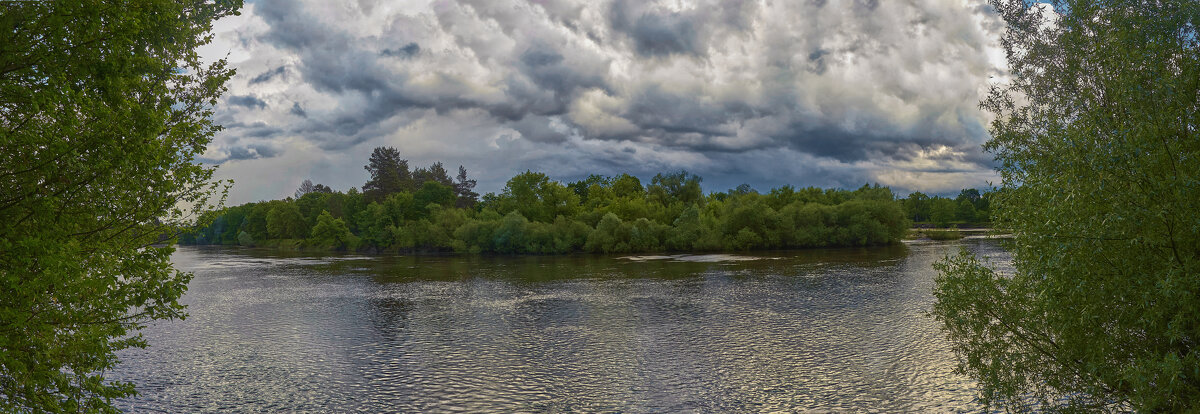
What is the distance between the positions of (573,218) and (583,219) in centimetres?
508

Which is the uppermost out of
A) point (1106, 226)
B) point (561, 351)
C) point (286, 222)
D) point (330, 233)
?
point (286, 222)

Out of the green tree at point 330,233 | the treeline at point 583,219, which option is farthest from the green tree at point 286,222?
Result: the green tree at point 330,233

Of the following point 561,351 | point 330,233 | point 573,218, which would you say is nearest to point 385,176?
point 330,233

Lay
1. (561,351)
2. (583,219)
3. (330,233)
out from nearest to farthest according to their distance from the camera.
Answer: (561,351) < (583,219) < (330,233)

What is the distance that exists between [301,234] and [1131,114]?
148m

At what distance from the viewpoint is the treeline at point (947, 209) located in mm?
161500

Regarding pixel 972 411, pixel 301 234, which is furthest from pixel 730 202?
pixel 301 234

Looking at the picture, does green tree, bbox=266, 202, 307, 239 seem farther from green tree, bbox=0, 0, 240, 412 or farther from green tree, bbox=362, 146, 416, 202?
green tree, bbox=0, 0, 240, 412

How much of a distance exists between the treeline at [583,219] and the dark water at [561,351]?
136 ft

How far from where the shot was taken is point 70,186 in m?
9.48

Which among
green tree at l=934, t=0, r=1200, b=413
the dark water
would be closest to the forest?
the dark water

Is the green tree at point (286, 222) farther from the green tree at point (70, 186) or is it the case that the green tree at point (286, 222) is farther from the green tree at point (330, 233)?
the green tree at point (70, 186)

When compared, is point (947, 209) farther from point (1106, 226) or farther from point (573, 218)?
point (1106, 226)

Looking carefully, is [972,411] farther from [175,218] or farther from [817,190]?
[817,190]
